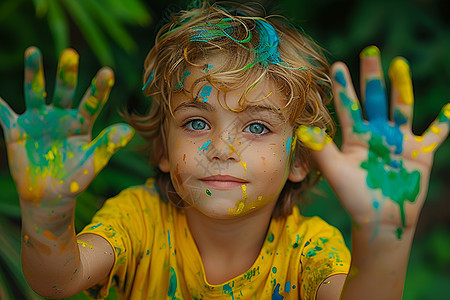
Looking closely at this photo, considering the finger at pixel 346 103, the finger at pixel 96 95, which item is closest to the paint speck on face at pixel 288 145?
the finger at pixel 346 103

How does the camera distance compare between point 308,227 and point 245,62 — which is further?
point 308,227

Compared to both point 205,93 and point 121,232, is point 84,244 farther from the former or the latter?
point 205,93

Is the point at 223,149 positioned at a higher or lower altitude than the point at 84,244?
higher

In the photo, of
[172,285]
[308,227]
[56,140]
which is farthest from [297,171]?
[56,140]

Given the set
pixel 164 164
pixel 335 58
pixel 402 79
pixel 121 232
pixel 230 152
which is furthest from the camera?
pixel 335 58

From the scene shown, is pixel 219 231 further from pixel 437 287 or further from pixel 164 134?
pixel 437 287

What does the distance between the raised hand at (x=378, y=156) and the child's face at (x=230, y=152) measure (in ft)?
0.77

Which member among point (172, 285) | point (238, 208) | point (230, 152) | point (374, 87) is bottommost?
point (172, 285)

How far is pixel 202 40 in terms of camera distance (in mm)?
1156

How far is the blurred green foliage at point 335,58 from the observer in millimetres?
1955

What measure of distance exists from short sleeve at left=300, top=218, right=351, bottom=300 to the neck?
0.36ft

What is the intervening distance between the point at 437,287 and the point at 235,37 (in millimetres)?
1323

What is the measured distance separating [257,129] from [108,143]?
331 millimetres

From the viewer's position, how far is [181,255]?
128 centimetres
